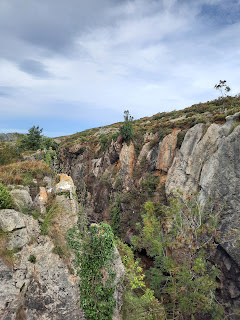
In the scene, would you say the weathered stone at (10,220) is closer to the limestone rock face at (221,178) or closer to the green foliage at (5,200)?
the green foliage at (5,200)

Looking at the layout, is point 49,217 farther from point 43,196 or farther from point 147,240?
point 147,240

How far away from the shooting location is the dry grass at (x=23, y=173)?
455 inches

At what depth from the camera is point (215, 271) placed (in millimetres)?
13148

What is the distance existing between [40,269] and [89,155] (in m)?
35.3

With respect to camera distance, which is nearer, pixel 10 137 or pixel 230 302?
pixel 230 302

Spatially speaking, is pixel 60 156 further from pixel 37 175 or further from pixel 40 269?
pixel 40 269

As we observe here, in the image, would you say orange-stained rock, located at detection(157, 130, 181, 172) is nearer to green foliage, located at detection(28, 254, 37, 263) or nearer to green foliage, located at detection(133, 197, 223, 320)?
green foliage, located at detection(133, 197, 223, 320)

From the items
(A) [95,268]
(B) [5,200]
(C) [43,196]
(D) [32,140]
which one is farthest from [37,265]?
(D) [32,140]

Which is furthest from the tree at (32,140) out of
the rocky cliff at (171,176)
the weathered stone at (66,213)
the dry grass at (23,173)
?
the weathered stone at (66,213)

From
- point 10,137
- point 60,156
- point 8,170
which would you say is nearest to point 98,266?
point 8,170

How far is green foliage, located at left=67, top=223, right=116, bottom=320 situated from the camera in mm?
→ 9031

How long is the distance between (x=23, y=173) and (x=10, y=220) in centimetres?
440

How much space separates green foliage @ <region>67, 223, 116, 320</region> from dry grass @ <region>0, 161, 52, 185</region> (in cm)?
475

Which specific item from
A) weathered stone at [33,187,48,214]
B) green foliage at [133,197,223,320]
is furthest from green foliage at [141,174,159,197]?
weathered stone at [33,187,48,214]
